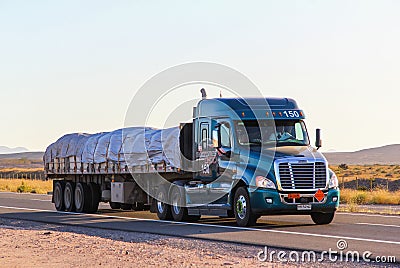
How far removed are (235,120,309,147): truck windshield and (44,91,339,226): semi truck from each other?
3 centimetres

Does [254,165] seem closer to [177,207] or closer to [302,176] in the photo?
[302,176]

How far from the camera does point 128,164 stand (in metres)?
27.7

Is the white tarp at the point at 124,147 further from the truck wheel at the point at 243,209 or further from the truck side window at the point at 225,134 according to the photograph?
the truck wheel at the point at 243,209

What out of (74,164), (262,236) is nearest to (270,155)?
(262,236)

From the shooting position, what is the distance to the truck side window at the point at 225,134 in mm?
22062

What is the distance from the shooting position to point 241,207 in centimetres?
2127

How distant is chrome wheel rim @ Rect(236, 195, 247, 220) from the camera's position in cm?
2112

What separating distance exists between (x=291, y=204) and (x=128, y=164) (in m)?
8.49

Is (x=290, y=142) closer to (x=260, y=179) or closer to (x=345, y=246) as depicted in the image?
(x=260, y=179)

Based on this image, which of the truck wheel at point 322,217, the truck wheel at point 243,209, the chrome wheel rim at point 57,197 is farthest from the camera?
the chrome wheel rim at point 57,197

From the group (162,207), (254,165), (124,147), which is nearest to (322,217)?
(254,165)

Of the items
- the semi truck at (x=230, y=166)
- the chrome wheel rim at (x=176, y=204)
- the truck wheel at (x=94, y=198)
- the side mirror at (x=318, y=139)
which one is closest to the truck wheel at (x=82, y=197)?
the truck wheel at (x=94, y=198)

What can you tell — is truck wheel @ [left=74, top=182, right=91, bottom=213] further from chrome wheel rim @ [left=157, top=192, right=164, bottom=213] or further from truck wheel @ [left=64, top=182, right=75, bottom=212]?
chrome wheel rim @ [left=157, top=192, right=164, bottom=213]

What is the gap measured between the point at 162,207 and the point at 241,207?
4.36m
